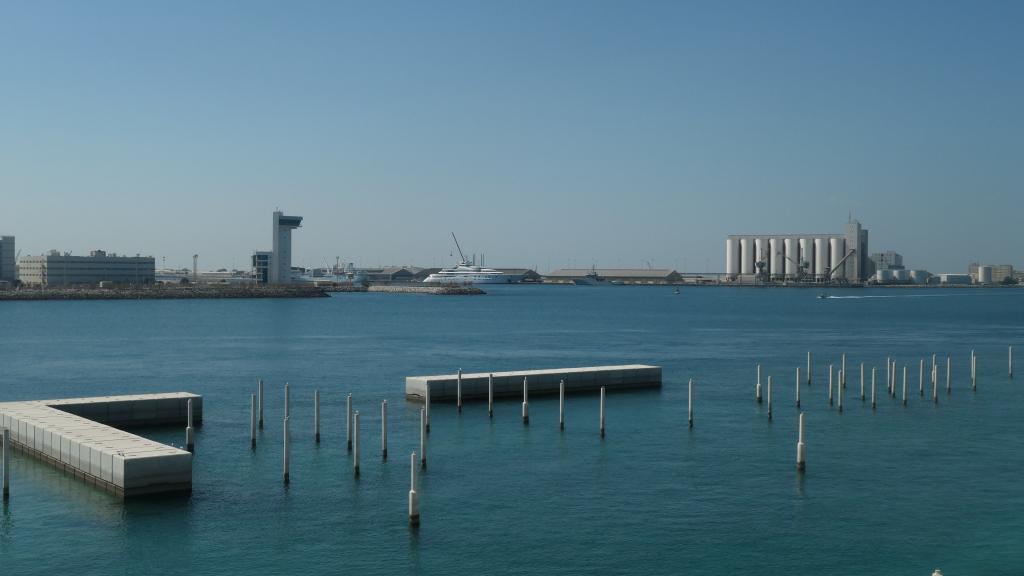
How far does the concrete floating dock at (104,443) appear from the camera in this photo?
98.0 feet

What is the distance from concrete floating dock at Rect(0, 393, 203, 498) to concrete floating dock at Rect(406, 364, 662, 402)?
13.1 metres

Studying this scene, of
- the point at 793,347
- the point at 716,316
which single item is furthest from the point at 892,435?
the point at 716,316

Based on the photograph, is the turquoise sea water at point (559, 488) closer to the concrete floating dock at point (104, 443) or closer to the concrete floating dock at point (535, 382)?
the concrete floating dock at point (104, 443)

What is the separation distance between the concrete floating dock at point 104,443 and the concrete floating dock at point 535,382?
43.1ft

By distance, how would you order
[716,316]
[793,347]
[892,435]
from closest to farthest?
[892,435]
[793,347]
[716,316]

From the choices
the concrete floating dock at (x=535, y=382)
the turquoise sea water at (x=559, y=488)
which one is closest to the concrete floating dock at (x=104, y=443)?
the turquoise sea water at (x=559, y=488)

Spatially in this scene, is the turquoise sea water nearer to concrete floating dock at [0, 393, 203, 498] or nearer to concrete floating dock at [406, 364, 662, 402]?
concrete floating dock at [0, 393, 203, 498]

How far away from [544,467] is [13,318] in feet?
398

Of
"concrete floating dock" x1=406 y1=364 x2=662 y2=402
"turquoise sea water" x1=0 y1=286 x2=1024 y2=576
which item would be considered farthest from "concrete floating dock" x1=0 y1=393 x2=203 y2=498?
"concrete floating dock" x1=406 y1=364 x2=662 y2=402

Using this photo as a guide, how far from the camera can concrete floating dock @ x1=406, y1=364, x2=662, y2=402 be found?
51.3 metres

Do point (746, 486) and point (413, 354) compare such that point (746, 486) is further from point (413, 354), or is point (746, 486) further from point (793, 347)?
point (793, 347)

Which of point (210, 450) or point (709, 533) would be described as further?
point (210, 450)

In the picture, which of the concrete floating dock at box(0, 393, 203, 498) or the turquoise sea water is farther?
the concrete floating dock at box(0, 393, 203, 498)

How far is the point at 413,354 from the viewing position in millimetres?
81500
